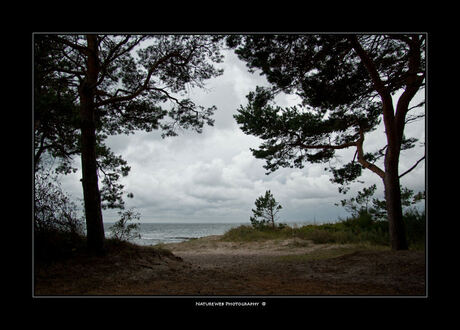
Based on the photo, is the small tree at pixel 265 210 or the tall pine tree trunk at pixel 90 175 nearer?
the tall pine tree trunk at pixel 90 175

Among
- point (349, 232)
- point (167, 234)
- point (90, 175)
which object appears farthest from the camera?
point (167, 234)

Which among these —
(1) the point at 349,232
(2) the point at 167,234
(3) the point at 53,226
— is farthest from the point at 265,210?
(2) the point at 167,234

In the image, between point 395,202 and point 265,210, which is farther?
point 265,210

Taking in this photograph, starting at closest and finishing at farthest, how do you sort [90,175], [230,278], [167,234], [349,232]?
[230,278] → [90,175] → [349,232] → [167,234]

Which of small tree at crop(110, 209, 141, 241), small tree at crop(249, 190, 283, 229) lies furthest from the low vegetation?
small tree at crop(110, 209, 141, 241)

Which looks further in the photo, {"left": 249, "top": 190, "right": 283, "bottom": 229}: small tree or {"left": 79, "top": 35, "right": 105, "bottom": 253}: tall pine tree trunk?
{"left": 249, "top": 190, "right": 283, "bottom": 229}: small tree

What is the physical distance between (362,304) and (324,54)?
4537 millimetres

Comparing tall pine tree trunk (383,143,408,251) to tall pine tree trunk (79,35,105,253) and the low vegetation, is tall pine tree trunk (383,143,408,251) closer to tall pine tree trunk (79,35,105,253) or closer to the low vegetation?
the low vegetation

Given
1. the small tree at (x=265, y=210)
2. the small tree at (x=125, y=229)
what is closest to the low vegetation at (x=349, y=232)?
the small tree at (x=265, y=210)

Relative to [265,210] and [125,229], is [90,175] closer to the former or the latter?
[125,229]

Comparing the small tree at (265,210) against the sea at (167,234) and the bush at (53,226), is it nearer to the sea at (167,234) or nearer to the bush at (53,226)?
the sea at (167,234)

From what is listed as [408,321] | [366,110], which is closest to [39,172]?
[408,321]

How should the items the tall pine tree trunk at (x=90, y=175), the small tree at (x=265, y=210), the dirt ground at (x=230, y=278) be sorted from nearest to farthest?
the dirt ground at (x=230, y=278) → the tall pine tree trunk at (x=90, y=175) → the small tree at (x=265, y=210)

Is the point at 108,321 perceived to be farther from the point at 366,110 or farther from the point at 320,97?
the point at 366,110
